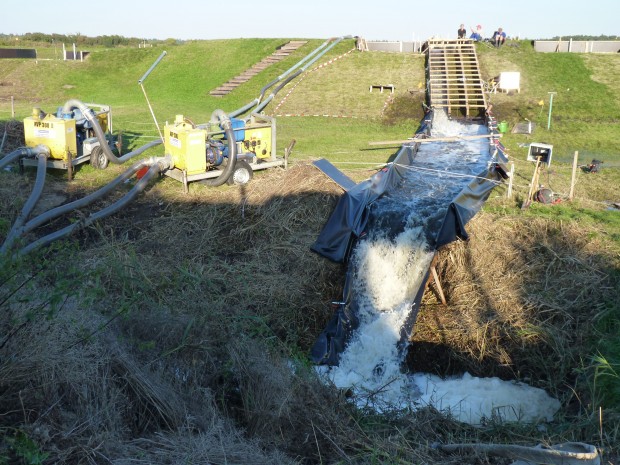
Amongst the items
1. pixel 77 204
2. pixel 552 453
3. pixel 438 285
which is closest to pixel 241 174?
pixel 77 204

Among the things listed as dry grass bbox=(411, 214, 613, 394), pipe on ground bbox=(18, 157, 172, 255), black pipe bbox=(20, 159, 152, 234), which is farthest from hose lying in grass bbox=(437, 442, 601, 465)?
black pipe bbox=(20, 159, 152, 234)

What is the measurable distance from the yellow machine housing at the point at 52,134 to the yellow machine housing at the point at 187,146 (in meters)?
2.19

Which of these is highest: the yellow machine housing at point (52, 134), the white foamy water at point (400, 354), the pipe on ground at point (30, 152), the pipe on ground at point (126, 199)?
the yellow machine housing at point (52, 134)

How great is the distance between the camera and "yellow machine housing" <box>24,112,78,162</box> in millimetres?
12773

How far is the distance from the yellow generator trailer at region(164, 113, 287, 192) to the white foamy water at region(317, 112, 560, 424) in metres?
3.19

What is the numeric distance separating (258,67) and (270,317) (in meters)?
19.4

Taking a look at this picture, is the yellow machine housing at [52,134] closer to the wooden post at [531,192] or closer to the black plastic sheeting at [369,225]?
the black plastic sheeting at [369,225]

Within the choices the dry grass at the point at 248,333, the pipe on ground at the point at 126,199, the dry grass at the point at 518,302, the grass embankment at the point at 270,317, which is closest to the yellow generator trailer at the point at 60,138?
the grass embankment at the point at 270,317

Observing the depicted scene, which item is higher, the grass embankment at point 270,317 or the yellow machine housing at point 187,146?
the yellow machine housing at point 187,146

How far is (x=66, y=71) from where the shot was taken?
28188 millimetres

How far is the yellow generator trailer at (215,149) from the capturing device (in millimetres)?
11953

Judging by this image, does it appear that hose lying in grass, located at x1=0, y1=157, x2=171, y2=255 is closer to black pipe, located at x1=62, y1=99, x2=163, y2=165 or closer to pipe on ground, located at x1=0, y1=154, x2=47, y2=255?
pipe on ground, located at x1=0, y1=154, x2=47, y2=255

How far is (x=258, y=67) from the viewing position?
86.6ft

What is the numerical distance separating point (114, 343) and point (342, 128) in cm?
1522
